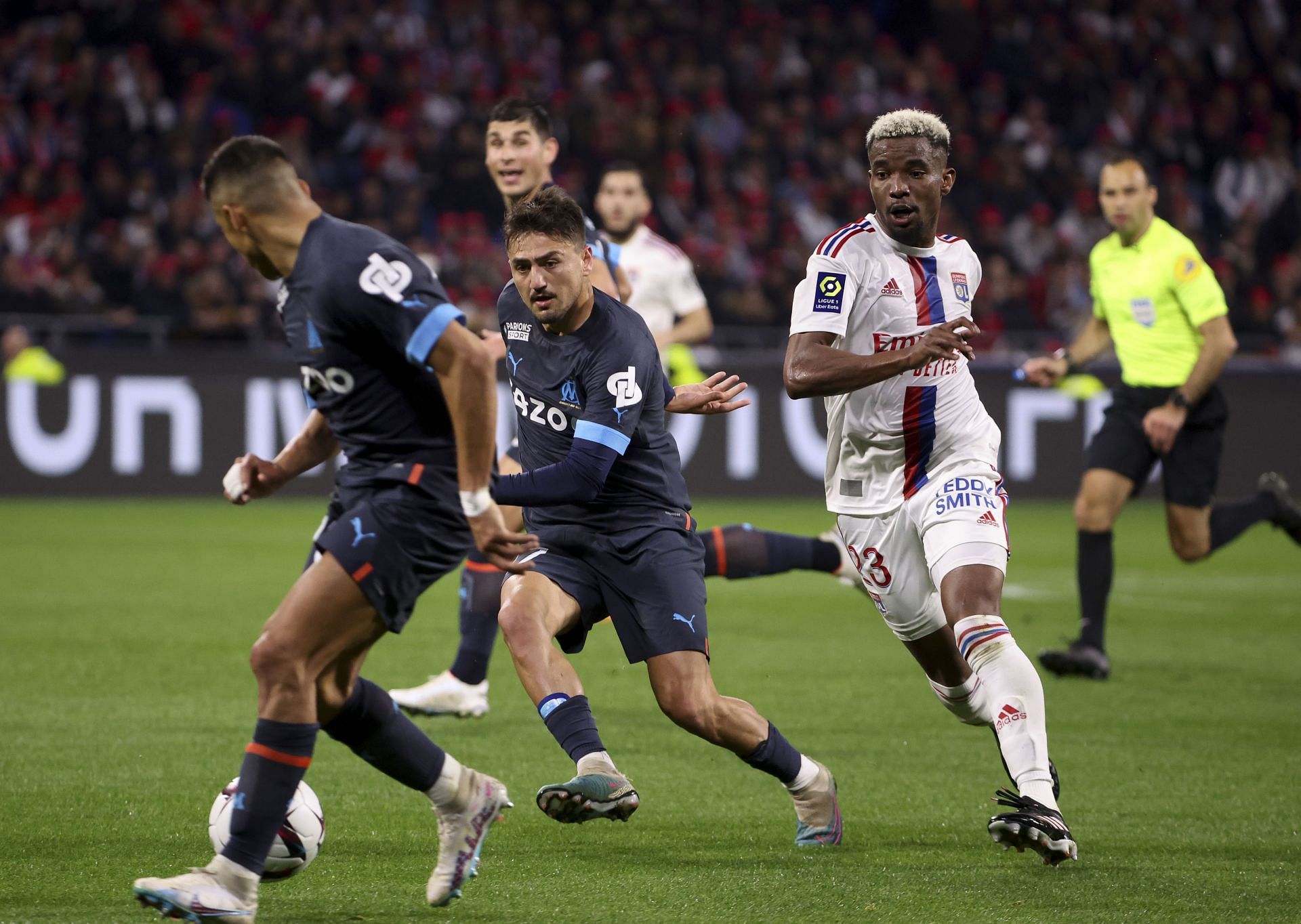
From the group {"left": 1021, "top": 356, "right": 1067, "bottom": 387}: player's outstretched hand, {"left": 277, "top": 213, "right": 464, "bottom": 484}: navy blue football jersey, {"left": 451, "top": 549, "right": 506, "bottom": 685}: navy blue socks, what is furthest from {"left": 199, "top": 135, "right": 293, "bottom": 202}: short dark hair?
{"left": 1021, "top": 356, "right": 1067, "bottom": 387}: player's outstretched hand

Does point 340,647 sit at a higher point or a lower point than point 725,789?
higher

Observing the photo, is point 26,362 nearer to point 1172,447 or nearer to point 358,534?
point 1172,447

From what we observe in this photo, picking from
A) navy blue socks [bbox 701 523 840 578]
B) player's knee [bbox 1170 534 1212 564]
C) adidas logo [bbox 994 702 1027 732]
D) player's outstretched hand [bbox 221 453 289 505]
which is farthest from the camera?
player's knee [bbox 1170 534 1212 564]

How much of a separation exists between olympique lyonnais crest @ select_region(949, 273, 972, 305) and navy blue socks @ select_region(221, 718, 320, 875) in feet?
8.25

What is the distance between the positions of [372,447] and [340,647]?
0.49 m

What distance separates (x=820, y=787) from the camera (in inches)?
194

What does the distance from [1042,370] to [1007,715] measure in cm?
266

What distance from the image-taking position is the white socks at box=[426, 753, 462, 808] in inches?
167

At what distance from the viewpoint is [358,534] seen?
3.98 m

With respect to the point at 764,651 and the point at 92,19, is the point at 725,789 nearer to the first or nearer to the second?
the point at 764,651

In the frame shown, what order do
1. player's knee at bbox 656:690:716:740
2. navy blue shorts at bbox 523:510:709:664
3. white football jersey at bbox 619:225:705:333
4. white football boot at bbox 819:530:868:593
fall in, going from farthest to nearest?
white football jersey at bbox 619:225:705:333
white football boot at bbox 819:530:868:593
navy blue shorts at bbox 523:510:709:664
player's knee at bbox 656:690:716:740

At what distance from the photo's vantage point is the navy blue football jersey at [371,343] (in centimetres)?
383

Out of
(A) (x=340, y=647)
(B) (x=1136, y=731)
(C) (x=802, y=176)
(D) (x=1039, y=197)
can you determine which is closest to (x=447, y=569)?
(A) (x=340, y=647)

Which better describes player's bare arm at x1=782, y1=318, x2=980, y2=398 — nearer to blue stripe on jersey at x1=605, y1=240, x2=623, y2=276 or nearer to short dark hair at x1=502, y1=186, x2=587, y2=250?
short dark hair at x1=502, y1=186, x2=587, y2=250
